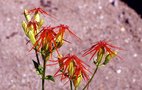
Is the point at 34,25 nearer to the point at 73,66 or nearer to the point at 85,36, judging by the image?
the point at 73,66

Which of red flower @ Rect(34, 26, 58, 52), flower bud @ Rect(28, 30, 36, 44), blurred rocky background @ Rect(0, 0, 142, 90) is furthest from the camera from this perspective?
blurred rocky background @ Rect(0, 0, 142, 90)

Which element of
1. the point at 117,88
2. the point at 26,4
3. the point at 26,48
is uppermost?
the point at 26,4

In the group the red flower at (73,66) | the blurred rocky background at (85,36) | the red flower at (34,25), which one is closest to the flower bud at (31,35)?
the red flower at (34,25)

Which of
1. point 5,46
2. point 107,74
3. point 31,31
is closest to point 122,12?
point 107,74

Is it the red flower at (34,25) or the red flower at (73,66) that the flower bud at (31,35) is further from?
the red flower at (73,66)

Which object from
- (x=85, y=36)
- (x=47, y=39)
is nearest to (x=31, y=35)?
(x=47, y=39)

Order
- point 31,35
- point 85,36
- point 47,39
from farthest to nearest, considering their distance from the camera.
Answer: point 85,36 → point 31,35 → point 47,39

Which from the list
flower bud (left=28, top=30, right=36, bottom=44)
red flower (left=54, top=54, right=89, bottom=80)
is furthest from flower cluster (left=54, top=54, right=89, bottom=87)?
flower bud (left=28, top=30, right=36, bottom=44)

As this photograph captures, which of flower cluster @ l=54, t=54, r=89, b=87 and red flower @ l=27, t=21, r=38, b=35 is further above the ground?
red flower @ l=27, t=21, r=38, b=35

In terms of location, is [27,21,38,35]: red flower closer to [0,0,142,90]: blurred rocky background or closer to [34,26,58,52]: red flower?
[34,26,58,52]: red flower

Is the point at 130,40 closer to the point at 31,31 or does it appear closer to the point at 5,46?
the point at 5,46

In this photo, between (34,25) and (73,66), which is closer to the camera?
(73,66)
